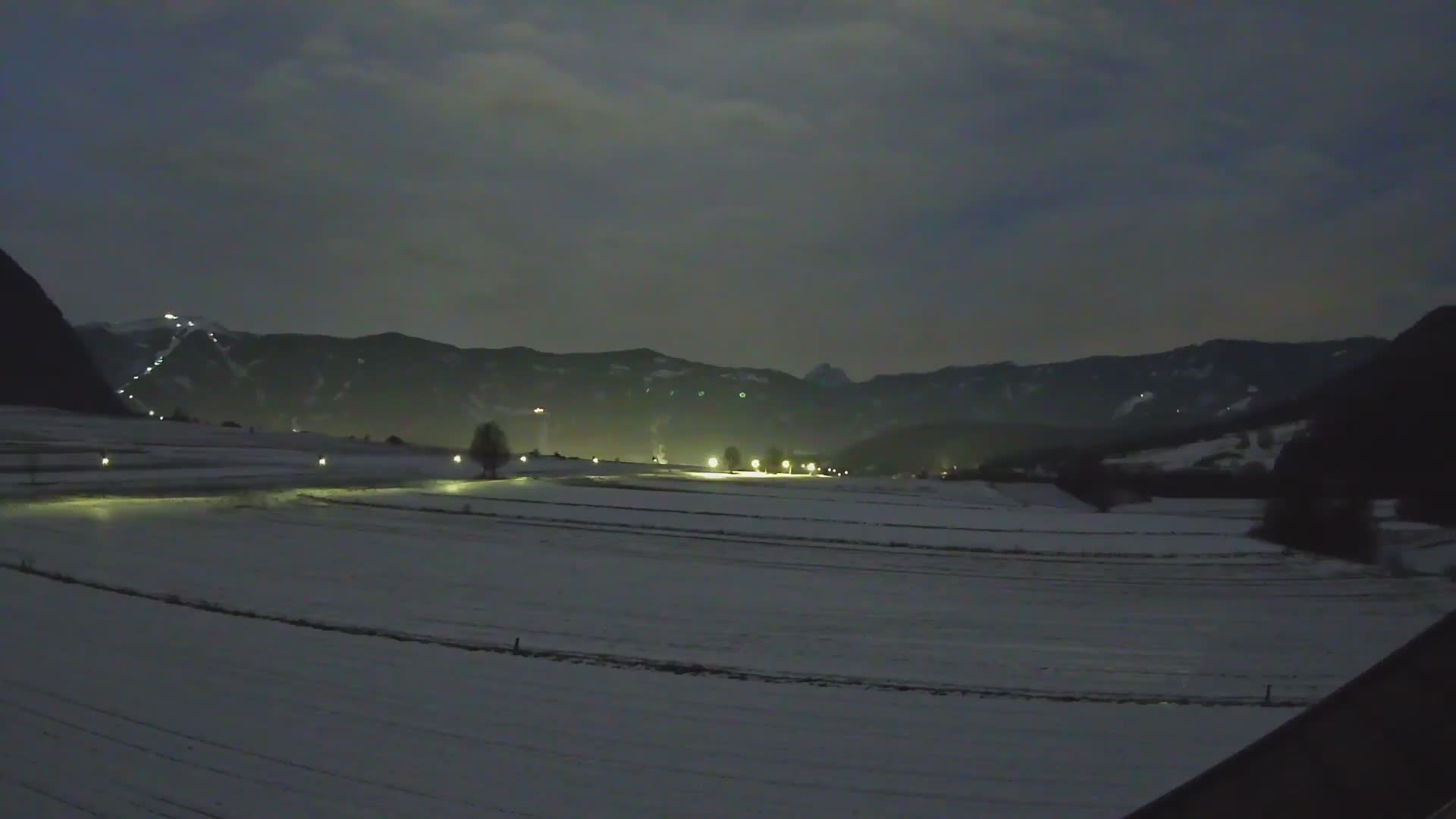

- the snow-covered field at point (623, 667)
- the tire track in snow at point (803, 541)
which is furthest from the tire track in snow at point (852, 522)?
the snow-covered field at point (623, 667)

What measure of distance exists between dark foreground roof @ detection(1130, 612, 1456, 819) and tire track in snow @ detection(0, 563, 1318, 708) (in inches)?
503

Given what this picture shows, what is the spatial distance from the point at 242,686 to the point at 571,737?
219 inches

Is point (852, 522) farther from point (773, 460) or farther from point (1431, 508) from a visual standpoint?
point (773, 460)

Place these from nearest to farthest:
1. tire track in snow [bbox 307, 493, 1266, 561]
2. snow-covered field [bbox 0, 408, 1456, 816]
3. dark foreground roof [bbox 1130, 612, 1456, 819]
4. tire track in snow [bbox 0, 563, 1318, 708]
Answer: dark foreground roof [bbox 1130, 612, 1456, 819] < snow-covered field [bbox 0, 408, 1456, 816] < tire track in snow [bbox 0, 563, 1318, 708] < tire track in snow [bbox 307, 493, 1266, 561]

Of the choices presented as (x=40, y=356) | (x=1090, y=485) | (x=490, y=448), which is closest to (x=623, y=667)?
(x=1090, y=485)

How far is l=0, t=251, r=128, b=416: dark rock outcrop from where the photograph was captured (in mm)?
151375

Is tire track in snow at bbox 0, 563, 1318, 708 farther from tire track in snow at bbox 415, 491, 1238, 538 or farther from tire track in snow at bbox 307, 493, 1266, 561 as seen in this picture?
tire track in snow at bbox 415, 491, 1238, 538

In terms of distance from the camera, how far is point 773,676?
16.3 metres

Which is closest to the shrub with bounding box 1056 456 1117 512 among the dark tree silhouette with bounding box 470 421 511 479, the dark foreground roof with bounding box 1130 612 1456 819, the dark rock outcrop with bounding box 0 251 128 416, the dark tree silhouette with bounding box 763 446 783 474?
the dark tree silhouette with bounding box 470 421 511 479

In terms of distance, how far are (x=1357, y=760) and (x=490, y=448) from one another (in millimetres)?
86905

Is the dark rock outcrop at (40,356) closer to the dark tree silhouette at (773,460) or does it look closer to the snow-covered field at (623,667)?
the dark tree silhouette at (773,460)

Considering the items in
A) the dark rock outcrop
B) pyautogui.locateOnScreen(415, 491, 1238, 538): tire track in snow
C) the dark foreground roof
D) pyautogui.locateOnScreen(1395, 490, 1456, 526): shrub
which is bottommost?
pyautogui.locateOnScreen(415, 491, 1238, 538): tire track in snow

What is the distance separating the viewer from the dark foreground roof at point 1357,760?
2975 mm

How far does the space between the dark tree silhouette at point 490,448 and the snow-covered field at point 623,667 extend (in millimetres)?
46259
